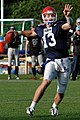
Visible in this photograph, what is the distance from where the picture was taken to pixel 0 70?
79.3ft

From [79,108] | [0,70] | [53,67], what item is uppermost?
[53,67]

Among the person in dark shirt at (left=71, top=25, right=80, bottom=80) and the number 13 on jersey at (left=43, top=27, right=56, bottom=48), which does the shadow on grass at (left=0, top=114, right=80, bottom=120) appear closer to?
the number 13 on jersey at (left=43, top=27, right=56, bottom=48)

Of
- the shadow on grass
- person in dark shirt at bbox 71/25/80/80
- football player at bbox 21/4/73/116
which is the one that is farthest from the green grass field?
person in dark shirt at bbox 71/25/80/80

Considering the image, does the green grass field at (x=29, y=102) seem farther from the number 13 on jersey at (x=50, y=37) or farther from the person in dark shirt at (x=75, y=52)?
the person in dark shirt at (x=75, y=52)

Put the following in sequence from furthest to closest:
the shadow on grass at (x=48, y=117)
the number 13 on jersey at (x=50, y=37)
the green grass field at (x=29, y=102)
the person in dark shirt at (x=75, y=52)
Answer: the person in dark shirt at (x=75, y=52)
the number 13 on jersey at (x=50, y=37)
the green grass field at (x=29, y=102)
the shadow on grass at (x=48, y=117)

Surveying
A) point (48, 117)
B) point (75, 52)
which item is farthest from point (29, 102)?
point (75, 52)

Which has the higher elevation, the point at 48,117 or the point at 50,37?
the point at 50,37

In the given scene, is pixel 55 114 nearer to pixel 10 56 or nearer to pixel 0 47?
pixel 10 56

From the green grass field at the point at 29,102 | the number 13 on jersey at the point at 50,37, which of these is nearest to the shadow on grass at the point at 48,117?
the green grass field at the point at 29,102

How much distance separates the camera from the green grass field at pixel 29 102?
970 cm

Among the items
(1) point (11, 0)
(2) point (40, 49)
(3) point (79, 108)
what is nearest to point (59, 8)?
(1) point (11, 0)

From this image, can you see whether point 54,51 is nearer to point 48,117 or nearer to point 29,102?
point 48,117

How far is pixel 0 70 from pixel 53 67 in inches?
569

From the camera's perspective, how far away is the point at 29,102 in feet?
39.7
